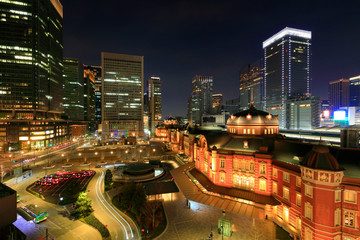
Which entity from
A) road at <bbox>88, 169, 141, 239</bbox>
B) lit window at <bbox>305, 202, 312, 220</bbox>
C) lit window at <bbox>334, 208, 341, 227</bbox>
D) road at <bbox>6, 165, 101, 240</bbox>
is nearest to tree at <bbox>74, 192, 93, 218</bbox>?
road at <bbox>6, 165, 101, 240</bbox>

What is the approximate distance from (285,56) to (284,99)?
4671 cm

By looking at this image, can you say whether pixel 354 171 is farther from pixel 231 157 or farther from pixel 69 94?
pixel 69 94

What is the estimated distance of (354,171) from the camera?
2411cm

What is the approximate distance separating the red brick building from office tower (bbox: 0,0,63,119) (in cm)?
11697

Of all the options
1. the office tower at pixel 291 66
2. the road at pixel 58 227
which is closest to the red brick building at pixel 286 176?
the road at pixel 58 227

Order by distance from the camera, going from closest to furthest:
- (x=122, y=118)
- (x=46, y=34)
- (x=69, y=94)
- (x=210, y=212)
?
(x=210, y=212), (x=46, y=34), (x=122, y=118), (x=69, y=94)

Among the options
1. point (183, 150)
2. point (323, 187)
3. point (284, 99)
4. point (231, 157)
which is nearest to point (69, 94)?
point (183, 150)

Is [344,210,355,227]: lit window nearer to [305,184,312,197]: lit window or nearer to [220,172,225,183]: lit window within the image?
[305,184,312,197]: lit window

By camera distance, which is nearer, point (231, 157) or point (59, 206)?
point (59, 206)

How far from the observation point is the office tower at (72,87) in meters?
173

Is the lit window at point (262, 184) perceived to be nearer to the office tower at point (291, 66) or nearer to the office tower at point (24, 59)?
the office tower at point (24, 59)

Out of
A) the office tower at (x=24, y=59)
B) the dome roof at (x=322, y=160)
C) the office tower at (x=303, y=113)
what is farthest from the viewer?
the office tower at (x=303, y=113)

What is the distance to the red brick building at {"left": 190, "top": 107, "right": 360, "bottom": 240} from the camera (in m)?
22.8

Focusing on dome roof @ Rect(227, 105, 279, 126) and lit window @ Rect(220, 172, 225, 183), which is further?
dome roof @ Rect(227, 105, 279, 126)
